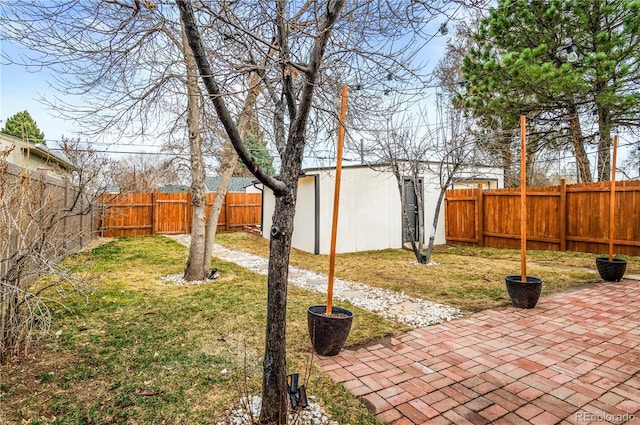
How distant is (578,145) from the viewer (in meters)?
9.76

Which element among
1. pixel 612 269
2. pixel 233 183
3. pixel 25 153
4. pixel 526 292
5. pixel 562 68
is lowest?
pixel 526 292

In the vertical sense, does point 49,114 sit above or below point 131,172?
below

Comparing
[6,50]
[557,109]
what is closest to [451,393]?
[6,50]

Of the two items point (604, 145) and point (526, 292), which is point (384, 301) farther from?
point (604, 145)

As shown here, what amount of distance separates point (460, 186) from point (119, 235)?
13.0m

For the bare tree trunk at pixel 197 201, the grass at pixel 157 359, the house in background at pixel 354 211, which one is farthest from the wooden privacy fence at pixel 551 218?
the bare tree trunk at pixel 197 201

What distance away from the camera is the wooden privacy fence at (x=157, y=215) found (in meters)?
13.0

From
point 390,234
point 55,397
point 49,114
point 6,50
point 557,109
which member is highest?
point 557,109

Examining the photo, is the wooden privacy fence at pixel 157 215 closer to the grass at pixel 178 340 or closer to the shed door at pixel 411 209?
the grass at pixel 178 340

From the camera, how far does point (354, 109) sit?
307 cm

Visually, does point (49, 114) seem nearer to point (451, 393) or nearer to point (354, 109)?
point (354, 109)

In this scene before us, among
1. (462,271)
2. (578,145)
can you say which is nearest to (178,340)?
(462,271)

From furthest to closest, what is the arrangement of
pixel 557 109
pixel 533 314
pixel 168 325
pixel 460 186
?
pixel 460 186 → pixel 557 109 → pixel 533 314 → pixel 168 325

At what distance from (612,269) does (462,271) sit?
2.29 m
